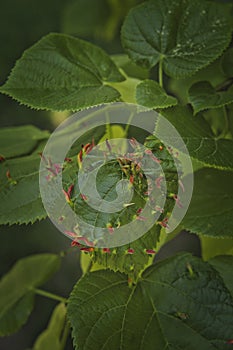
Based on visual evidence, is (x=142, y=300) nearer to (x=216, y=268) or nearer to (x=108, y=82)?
(x=216, y=268)

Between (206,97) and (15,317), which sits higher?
(206,97)

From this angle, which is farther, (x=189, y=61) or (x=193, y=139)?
(x=189, y=61)

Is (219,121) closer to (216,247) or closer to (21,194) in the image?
(216,247)

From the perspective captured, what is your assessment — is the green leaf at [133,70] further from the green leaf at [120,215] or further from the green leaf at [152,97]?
the green leaf at [120,215]

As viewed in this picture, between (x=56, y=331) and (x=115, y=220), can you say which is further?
(x=56, y=331)

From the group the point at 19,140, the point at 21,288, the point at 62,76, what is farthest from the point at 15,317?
the point at 62,76

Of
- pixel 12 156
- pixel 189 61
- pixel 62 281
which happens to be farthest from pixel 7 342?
pixel 189 61
